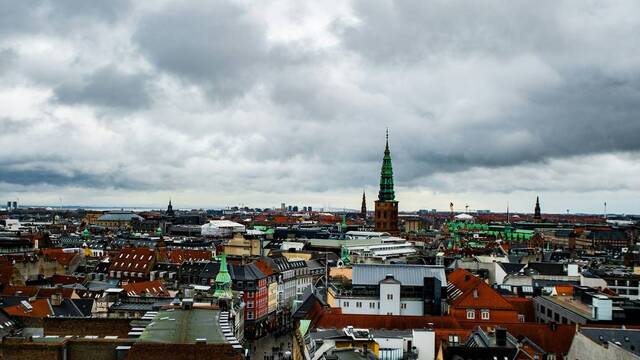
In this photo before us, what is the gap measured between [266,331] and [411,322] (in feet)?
142

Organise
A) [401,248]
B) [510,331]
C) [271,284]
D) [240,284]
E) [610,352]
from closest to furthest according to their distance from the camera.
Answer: [610,352]
[510,331]
[240,284]
[271,284]
[401,248]

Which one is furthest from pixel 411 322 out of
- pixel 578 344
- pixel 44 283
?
pixel 44 283

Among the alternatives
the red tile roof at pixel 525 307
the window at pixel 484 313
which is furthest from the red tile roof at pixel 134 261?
the window at pixel 484 313

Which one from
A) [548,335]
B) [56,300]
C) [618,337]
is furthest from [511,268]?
[56,300]

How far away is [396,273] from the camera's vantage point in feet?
263

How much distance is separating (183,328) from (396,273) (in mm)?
41871

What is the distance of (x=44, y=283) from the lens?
10356 centimetres

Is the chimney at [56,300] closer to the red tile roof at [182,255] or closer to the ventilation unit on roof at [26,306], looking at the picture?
the ventilation unit on roof at [26,306]

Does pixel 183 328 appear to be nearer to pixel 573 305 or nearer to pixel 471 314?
pixel 471 314

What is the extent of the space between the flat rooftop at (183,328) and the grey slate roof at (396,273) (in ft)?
97.7

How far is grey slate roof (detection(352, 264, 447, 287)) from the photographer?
3113 inches

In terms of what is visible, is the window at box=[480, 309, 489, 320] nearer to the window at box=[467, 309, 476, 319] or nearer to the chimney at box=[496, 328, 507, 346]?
the window at box=[467, 309, 476, 319]

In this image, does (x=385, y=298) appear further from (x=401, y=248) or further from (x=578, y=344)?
(x=401, y=248)

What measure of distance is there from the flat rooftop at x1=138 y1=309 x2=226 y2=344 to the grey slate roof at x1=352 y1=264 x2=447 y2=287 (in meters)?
29.8
